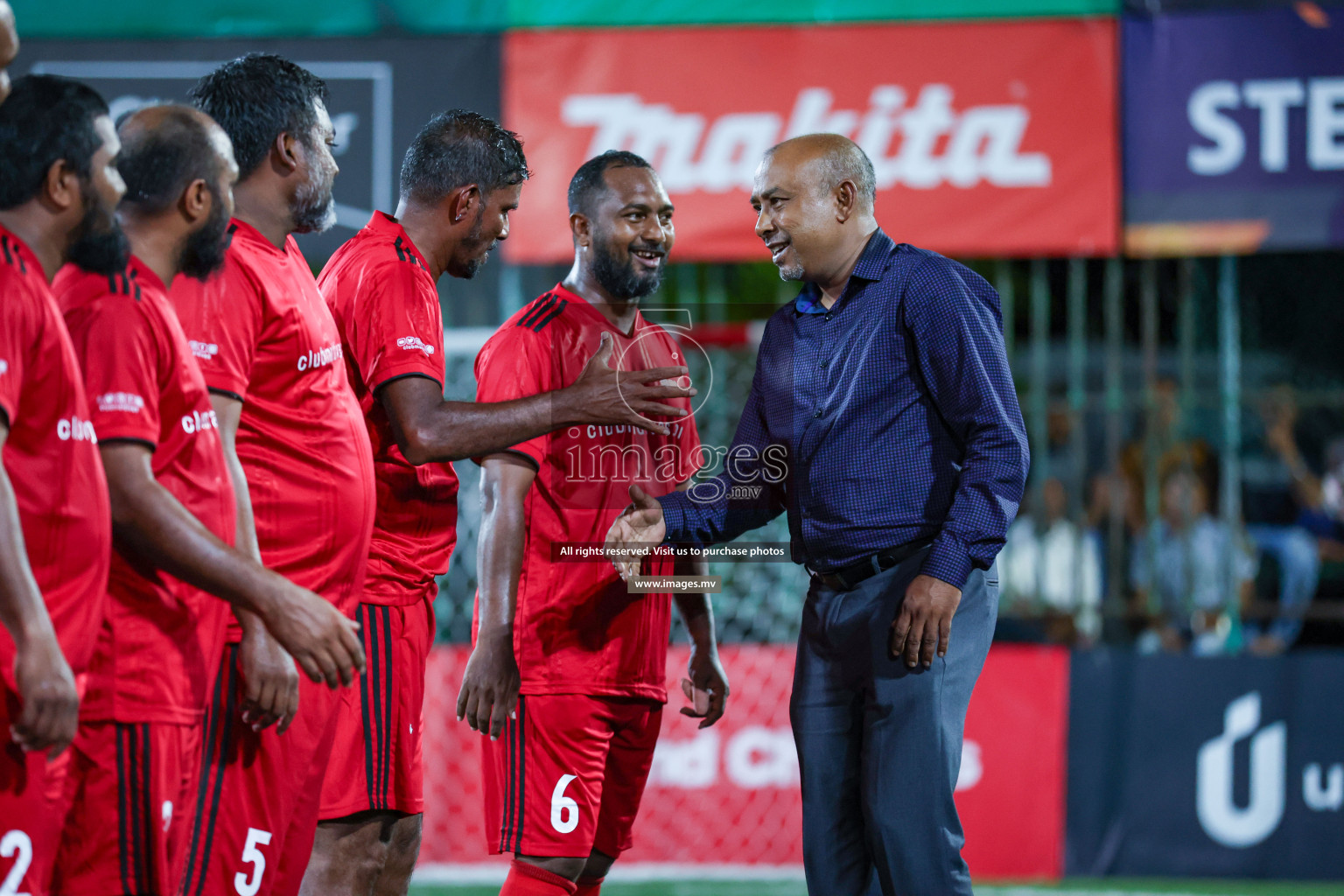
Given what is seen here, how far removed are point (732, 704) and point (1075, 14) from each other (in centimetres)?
358

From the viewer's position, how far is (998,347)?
10.4ft

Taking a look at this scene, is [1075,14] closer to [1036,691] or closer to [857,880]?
[1036,691]

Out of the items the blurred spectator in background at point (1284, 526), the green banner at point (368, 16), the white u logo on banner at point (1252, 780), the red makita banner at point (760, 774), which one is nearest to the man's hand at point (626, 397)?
the red makita banner at point (760, 774)

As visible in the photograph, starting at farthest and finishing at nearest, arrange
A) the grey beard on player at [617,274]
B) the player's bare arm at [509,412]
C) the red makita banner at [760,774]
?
the red makita banner at [760,774], the grey beard on player at [617,274], the player's bare arm at [509,412]

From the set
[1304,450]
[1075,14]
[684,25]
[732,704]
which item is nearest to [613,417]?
[732,704]

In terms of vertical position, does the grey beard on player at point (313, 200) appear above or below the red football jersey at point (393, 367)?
above

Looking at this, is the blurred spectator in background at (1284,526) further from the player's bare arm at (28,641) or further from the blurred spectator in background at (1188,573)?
the player's bare arm at (28,641)

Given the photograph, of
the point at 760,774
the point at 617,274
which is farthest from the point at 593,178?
the point at 760,774

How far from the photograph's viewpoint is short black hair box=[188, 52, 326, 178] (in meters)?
3.02

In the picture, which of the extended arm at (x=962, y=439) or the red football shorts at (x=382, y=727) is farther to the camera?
the red football shorts at (x=382, y=727)

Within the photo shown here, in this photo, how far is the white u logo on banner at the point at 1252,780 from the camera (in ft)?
19.4

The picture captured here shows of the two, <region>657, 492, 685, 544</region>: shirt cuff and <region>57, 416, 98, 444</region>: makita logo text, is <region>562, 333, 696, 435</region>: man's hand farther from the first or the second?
<region>57, 416, 98, 444</region>: makita logo text

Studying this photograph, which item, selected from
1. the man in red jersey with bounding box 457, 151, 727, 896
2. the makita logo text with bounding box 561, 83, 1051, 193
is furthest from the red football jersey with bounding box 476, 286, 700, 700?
the makita logo text with bounding box 561, 83, 1051, 193

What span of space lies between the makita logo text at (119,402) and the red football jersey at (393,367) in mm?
842
